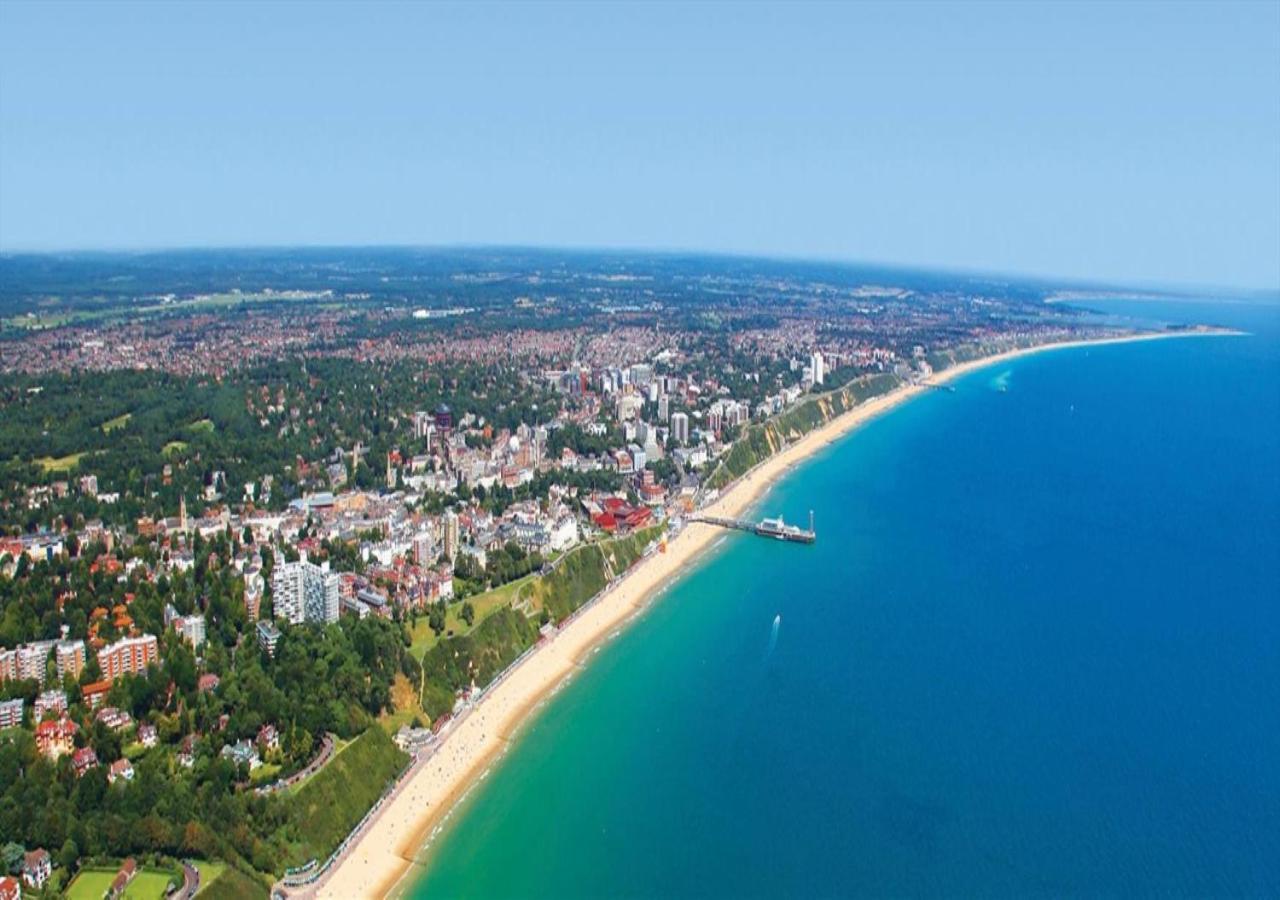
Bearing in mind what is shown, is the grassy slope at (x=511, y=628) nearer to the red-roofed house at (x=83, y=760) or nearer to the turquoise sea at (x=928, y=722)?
the turquoise sea at (x=928, y=722)

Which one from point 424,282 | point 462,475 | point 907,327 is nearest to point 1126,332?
point 907,327

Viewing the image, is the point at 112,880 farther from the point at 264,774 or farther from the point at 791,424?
the point at 791,424

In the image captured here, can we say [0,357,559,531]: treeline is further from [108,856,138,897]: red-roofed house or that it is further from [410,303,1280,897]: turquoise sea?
[108,856,138,897]: red-roofed house

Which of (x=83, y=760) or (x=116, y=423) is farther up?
(x=116, y=423)

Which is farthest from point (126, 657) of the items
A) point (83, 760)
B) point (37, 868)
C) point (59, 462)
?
point (59, 462)

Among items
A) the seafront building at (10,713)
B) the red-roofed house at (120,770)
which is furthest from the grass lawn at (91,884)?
the seafront building at (10,713)

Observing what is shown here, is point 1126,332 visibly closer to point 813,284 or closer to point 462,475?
point 813,284
